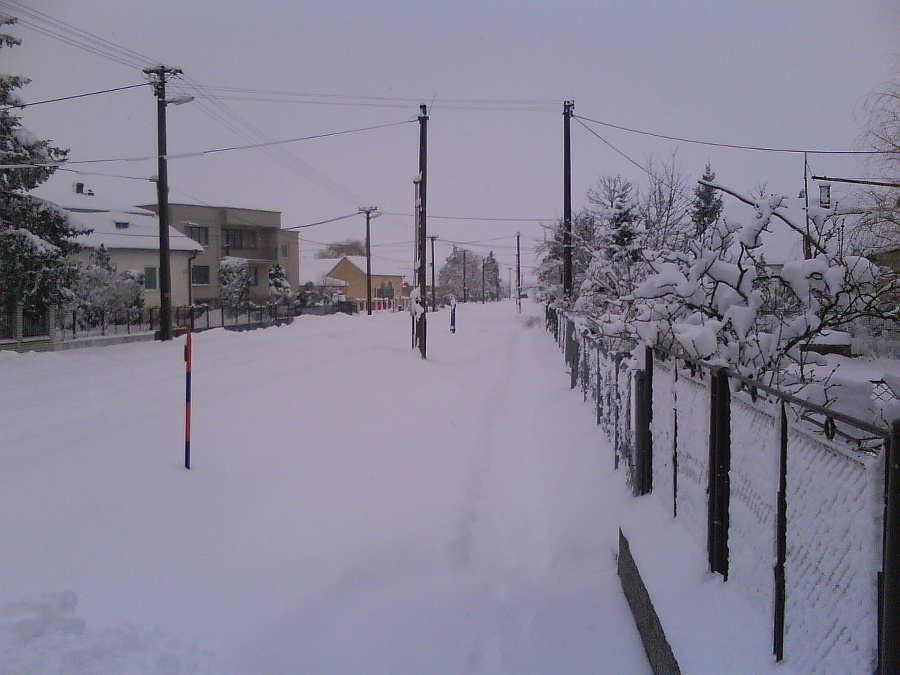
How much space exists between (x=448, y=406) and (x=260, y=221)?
48414mm

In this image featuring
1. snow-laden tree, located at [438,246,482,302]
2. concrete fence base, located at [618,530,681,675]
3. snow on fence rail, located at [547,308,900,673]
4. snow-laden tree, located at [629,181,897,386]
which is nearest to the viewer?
snow on fence rail, located at [547,308,900,673]

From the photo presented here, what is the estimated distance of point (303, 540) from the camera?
19.7 feet

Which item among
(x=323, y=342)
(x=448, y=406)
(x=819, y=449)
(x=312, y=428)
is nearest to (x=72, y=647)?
(x=819, y=449)

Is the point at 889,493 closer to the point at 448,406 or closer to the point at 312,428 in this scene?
the point at 312,428

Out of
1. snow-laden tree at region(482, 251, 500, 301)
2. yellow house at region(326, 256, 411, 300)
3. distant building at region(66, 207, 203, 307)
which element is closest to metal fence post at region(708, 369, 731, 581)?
distant building at region(66, 207, 203, 307)

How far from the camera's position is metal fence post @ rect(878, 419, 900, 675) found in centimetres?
201

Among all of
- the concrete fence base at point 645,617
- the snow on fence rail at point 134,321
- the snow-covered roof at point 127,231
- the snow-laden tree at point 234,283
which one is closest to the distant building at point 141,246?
the snow-covered roof at point 127,231

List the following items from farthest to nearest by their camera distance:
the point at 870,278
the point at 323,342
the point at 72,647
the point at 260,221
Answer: the point at 260,221 < the point at 323,342 < the point at 870,278 < the point at 72,647

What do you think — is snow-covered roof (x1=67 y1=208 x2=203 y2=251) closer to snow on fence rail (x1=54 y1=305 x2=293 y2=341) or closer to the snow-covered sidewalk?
snow on fence rail (x1=54 y1=305 x2=293 y2=341)

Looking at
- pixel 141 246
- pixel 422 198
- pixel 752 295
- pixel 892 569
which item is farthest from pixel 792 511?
pixel 141 246

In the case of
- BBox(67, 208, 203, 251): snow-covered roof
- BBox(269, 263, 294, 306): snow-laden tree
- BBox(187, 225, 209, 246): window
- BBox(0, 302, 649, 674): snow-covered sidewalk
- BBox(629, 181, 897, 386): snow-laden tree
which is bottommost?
BBox(0, 302, 649, 674): snow-covered sidewalk

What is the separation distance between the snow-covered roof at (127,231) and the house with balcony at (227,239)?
6.79m

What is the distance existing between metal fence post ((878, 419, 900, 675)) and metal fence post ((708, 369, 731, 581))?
5.61 feet

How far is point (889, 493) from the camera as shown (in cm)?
204
